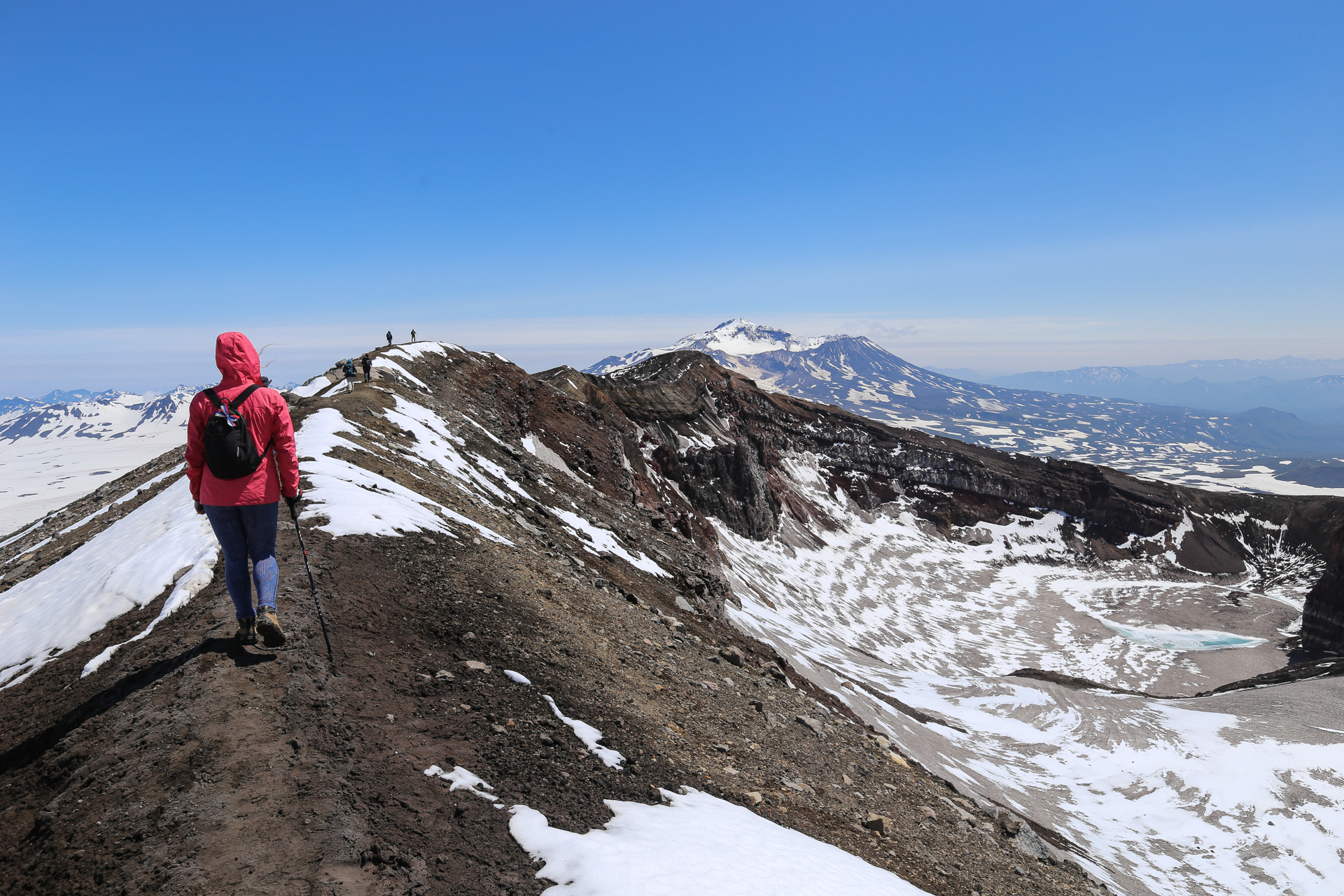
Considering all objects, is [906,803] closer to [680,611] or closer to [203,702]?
[680,611]

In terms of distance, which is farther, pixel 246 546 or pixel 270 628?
pixel 270 628

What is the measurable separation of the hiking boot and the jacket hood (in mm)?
3016

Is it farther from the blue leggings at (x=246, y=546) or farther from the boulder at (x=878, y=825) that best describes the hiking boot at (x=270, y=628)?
the boulder at (x=878, y=825)

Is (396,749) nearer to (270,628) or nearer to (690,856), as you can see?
(270,628)

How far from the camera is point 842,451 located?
10431 centimetres

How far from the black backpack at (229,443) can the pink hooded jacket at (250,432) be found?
0.23 feet

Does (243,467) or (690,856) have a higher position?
(243,467)

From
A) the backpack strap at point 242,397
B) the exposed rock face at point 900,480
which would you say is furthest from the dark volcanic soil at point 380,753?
the exposed rock face at point 900,480

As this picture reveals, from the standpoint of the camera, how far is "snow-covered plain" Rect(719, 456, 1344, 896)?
2616 cm

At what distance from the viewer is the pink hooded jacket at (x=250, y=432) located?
711 centimetres

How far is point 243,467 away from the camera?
7031 mm

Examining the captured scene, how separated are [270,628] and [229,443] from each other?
264 centimetres

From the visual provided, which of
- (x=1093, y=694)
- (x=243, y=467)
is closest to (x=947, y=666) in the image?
(x=1093, y=694)

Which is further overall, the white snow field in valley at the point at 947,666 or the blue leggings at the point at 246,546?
the white snow field in valley at the point at 947,666
